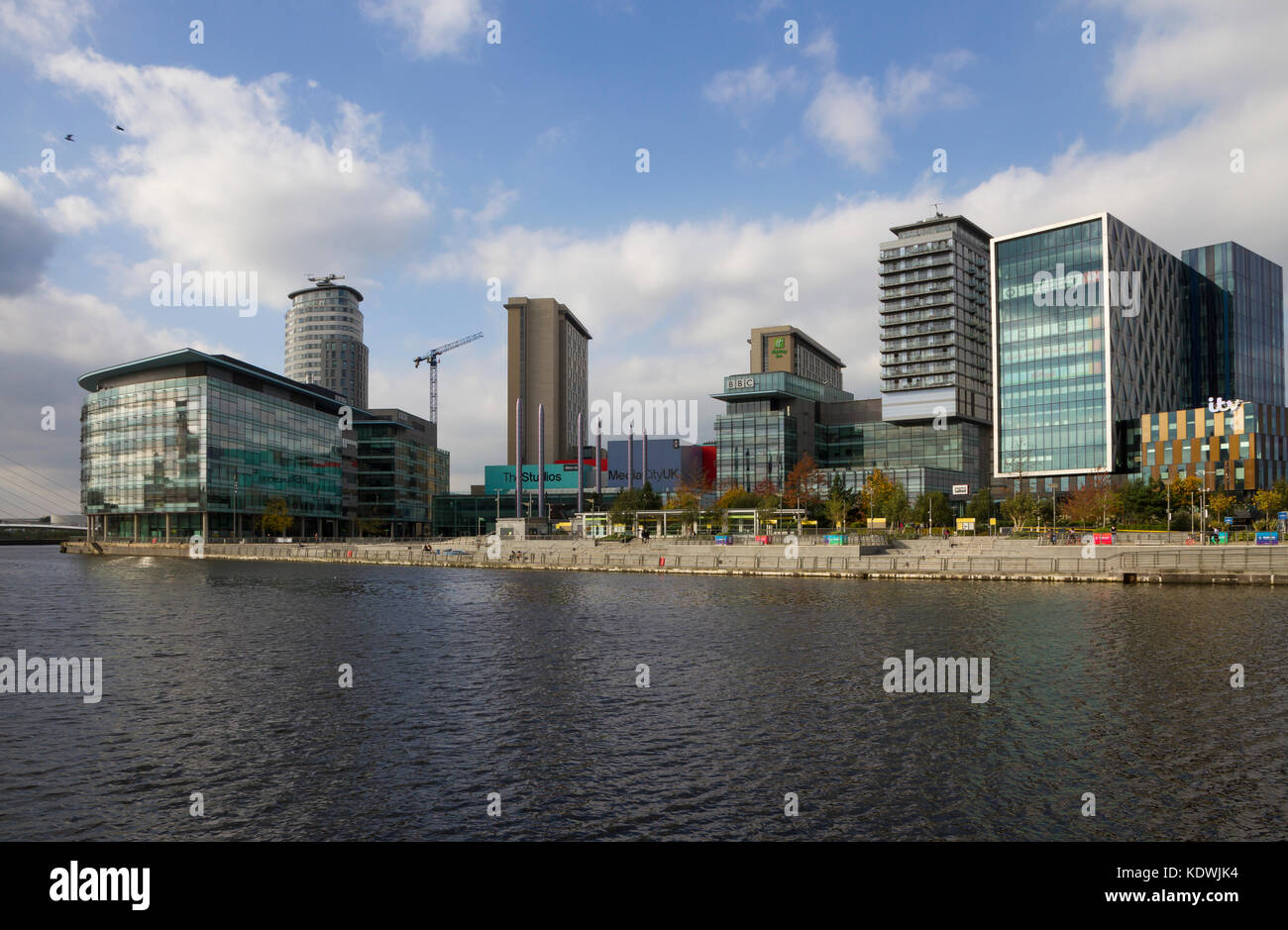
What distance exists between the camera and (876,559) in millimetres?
86562

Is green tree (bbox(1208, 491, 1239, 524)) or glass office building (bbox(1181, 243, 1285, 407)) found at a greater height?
glass office building (bbox(1181, 243, 1285, 407))

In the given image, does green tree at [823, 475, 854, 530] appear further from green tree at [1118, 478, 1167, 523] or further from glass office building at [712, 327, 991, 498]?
glass office building at [712, 327, 991, 498]

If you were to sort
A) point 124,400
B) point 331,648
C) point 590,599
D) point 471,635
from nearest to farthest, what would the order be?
point 331,648, point 471,635, point 590,599, point 124,400

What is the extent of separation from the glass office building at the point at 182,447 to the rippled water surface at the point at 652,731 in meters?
110

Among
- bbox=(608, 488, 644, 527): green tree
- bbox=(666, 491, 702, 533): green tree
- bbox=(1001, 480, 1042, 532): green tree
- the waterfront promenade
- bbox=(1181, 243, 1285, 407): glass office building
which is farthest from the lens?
bbox=(1181, 243, 1285, 407): glass office building

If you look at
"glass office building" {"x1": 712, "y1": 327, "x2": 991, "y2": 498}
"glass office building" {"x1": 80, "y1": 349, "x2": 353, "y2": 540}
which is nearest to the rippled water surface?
"glass office building" {"x1": 80, "y1": 349, "x2": 353, "y2": 540}

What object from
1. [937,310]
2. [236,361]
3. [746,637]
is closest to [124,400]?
[236,361]

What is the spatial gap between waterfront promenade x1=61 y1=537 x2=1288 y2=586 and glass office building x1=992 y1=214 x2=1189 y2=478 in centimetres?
7961

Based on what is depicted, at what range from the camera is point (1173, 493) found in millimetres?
122938

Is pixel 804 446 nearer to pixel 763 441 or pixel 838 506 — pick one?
pixel 763 441

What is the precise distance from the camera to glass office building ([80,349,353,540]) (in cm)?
15175

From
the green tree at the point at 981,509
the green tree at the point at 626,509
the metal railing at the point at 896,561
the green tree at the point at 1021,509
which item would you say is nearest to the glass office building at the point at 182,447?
the metal railing at the point at 896,561
